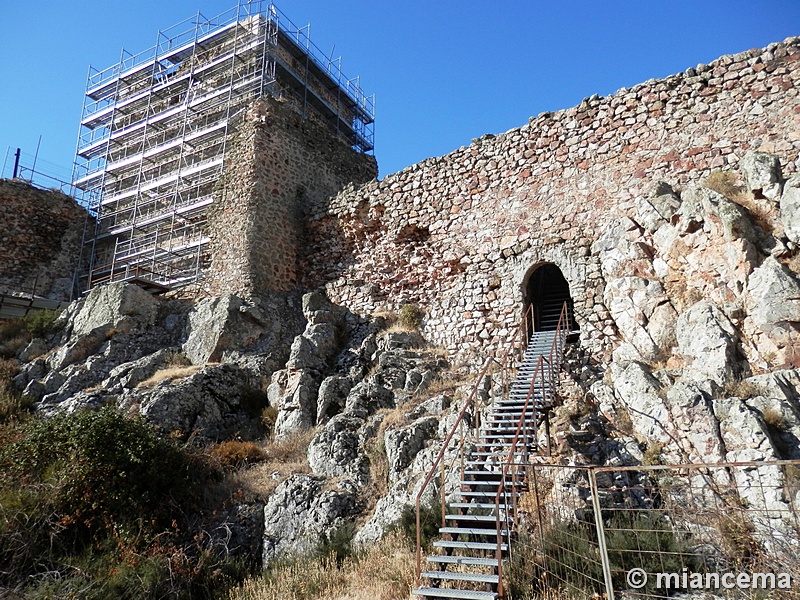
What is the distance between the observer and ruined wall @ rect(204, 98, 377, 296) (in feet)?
48.2

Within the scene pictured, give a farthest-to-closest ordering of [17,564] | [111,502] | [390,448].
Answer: [390,448]
[111,502]
[17,564]

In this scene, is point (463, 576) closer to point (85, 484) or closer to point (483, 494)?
point (483, 494)

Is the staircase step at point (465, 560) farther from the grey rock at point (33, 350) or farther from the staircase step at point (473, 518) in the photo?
the grey rock at point (33, 350)

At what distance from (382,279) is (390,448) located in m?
6.12

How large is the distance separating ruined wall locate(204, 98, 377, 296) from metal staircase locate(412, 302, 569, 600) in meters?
7.61

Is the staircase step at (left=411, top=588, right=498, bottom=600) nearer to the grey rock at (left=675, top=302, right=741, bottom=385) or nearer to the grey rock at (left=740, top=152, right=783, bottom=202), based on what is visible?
the grey rock at (left=675, top=302, right=741, bottom=385)

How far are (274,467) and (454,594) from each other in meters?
4.87

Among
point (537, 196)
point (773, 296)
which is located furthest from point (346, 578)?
point (537, 196)

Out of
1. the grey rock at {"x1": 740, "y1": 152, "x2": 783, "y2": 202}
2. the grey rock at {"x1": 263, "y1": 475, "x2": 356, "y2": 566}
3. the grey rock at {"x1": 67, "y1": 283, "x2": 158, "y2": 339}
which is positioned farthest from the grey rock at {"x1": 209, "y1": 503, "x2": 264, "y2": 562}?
the grey rock at {"x1": 740, "y1": 152, "x2": 783, "y2": 202}

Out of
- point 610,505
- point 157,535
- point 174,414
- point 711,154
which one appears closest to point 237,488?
point 157,535

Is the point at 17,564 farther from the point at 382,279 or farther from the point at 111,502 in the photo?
Answer: the point at 382,279

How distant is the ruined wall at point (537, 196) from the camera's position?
10.3 meters

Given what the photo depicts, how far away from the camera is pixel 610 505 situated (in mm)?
6789

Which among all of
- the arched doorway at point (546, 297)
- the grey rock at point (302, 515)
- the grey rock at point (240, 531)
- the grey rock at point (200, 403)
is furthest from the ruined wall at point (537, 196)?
the grey rock at point (240, 531)
